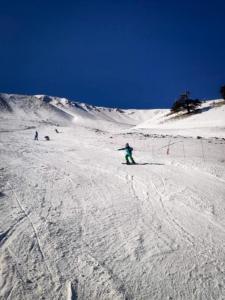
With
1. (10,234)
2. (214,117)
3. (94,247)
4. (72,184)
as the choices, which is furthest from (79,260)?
(214,117)

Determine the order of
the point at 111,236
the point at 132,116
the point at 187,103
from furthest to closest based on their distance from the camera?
the point at 132,116 → the point at 187,103 → the point at 111,236

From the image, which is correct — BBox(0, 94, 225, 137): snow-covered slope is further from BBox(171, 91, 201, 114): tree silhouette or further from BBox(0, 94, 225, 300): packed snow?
BBox(0, 94, 225, 300): packed snow

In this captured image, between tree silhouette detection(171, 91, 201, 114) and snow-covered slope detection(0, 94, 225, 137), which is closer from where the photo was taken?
snow-covered slope detection(0, 94, 225, 137)

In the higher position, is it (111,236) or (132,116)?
(132,116)

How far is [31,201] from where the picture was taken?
849cm

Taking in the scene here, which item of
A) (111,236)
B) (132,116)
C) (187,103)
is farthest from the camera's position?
(132,116)

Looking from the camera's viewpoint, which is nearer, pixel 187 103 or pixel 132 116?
pixel 187 103

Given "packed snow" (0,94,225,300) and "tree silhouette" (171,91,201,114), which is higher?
"tree silhouette" (171,91,201,114)

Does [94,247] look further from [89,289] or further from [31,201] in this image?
[31,201]

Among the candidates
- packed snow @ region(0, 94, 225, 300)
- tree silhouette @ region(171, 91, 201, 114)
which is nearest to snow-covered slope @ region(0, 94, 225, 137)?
tree silhouette @ region(171, 91, 201, 114)

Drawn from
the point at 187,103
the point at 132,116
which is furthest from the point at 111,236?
the point at 132,116

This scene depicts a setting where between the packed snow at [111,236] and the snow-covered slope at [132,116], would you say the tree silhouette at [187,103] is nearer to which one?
the snow-covered slope at [132,116]

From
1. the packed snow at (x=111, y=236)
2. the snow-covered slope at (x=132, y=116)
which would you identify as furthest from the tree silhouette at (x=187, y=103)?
the packed snow at (x=111, y=236)

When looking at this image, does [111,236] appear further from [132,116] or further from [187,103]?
[132,116]
